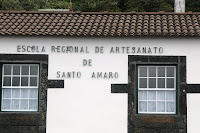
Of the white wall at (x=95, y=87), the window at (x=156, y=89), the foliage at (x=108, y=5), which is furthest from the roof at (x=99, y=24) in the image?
the foliage at (x=108, y=5)

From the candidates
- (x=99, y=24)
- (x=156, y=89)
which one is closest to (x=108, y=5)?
(x=99, y=24)

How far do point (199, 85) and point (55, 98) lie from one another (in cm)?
403

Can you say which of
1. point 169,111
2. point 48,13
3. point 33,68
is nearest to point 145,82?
point 169,111

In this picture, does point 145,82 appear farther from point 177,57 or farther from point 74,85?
point 74,85

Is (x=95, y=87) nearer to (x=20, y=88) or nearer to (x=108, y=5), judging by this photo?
(x=20, y=88)

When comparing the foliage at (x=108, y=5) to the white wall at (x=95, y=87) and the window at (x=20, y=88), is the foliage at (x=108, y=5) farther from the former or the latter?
the white wall at (x=95, y=87)

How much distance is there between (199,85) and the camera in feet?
32.8

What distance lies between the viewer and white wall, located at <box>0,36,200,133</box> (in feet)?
33.1

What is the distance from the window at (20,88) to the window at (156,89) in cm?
303

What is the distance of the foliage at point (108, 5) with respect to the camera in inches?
1113

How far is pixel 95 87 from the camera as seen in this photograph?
33.4 ft

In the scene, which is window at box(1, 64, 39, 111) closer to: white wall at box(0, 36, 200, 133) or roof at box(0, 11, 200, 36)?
white wall at box(0, 36, 200, 133)

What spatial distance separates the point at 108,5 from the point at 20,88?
19332 millimetres

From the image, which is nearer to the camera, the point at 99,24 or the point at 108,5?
the point at 99,24
